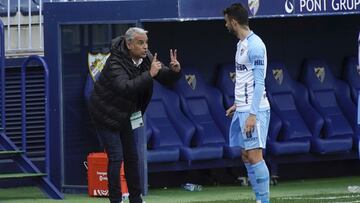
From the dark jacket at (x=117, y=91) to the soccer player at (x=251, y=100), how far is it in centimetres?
77

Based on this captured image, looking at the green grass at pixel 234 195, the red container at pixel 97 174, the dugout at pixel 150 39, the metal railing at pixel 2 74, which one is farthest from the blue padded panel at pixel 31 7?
the red container at pixel 97 174

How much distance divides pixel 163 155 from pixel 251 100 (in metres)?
3.96

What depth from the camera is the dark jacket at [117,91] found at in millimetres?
11094

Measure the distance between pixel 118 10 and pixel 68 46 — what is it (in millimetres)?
A: 1037

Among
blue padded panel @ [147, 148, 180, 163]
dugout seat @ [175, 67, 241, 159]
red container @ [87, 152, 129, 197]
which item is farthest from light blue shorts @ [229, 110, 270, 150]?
dugout seat @ [175, 67, 241, 159]

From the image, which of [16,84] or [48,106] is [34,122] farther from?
[48,106]

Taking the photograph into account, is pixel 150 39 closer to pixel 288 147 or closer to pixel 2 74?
pixel 288 147

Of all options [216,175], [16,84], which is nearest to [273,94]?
[216,175]

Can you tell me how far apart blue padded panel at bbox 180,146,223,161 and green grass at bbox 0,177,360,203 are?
0.41 m

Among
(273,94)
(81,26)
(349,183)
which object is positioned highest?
(81,26)

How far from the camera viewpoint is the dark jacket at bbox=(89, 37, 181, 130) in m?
11.1

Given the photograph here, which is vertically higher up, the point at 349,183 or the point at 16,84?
the point at 16,84

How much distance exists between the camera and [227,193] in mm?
14234

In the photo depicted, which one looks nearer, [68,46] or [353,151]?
[68,46]
